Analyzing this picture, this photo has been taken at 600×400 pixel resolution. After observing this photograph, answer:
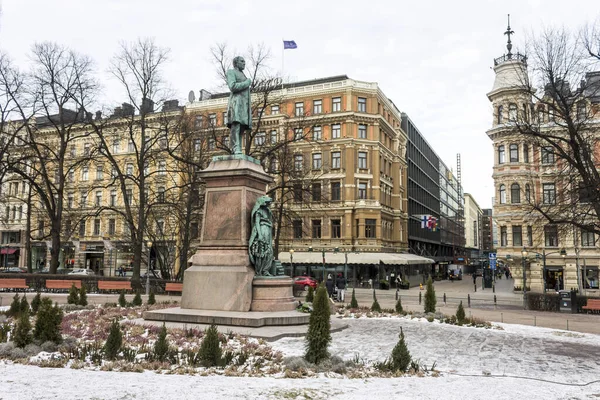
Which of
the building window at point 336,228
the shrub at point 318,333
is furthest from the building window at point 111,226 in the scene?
the shrub at point 318,333

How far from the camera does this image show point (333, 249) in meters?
49.7

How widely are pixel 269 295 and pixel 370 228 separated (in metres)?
37.7

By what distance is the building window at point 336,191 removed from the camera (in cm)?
5072

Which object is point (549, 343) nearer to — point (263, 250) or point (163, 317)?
point (263, 250)

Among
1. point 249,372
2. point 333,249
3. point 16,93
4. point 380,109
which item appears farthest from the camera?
point 380,109

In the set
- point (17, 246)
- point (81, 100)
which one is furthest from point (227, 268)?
point (17, 246)

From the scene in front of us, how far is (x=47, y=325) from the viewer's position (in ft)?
32.0

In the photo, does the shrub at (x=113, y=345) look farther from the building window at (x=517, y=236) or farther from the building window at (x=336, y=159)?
the building window at (x=336, y=159)

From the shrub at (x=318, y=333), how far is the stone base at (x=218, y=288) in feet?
15.0

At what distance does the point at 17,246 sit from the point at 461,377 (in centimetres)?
6958

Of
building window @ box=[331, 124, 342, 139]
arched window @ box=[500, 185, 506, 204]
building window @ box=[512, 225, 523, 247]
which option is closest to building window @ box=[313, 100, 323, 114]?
building window @ box=[331, 124, 342, 139]

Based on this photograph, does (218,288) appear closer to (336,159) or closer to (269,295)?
(269,295)

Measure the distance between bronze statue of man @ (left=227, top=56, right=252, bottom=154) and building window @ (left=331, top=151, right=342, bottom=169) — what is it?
36178 millimetres

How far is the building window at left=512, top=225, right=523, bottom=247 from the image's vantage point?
1780 inches
